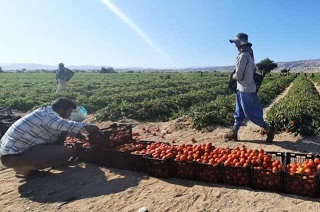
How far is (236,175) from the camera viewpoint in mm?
4625

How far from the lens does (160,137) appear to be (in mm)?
8898

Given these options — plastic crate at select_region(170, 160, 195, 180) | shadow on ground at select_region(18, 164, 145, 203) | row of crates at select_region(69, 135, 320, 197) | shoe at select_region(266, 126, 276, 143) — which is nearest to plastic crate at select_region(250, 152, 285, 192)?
row of crates at select_region(69, 135, 320, 197)

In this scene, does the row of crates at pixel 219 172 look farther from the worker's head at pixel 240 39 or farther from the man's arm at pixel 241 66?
the worker's head at pixel 240 39

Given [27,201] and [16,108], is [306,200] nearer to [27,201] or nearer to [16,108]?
[27,201]

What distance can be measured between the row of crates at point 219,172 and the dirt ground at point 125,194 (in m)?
0.09

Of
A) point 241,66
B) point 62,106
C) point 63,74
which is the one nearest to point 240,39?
point 241,66

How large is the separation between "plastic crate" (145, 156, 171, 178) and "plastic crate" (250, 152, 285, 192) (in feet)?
4.48

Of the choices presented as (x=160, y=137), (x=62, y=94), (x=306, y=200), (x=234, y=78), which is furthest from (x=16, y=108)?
(x=306, y=200)

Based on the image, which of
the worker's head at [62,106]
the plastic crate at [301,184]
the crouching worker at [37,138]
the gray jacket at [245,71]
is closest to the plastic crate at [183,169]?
the plastic crate at [301,184]

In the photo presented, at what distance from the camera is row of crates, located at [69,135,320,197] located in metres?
4.18

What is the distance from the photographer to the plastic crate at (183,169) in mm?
4988

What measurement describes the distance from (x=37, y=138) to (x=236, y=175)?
356 centimetres

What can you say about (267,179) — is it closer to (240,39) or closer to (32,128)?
(240,39)

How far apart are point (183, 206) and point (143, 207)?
1.76 ft
